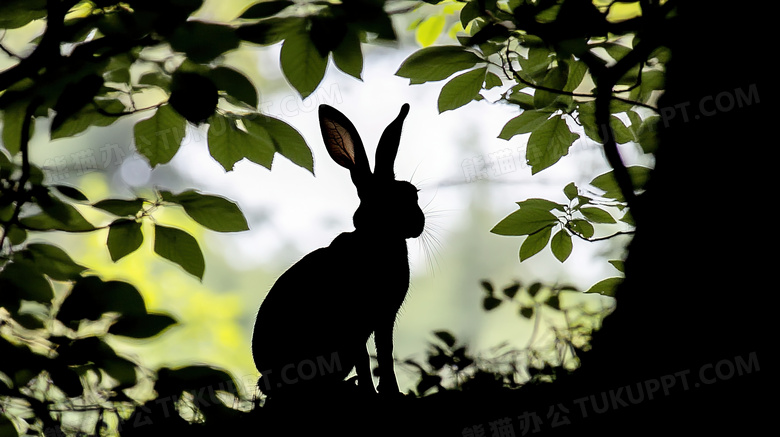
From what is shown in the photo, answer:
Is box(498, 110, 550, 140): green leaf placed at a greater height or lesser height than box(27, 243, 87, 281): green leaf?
greater

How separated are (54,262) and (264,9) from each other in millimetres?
1041

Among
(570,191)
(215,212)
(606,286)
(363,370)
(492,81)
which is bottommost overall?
(363,370)

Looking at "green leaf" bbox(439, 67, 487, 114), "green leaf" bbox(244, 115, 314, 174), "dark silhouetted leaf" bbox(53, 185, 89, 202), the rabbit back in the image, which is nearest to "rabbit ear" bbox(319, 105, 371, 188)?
the rabbit back

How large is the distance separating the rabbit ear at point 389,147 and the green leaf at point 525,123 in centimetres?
43

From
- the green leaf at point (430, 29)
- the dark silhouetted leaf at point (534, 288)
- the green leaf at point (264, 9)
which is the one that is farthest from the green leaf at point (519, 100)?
the green leaf at point (264, 9)

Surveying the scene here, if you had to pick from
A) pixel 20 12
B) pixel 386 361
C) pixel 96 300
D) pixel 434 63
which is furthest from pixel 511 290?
pixel 20 12

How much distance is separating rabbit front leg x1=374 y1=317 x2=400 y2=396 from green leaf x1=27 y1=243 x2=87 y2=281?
1.10 m

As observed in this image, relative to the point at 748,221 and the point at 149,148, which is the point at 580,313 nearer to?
the point at 748,221

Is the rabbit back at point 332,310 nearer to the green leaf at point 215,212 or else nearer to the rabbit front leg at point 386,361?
the rabbit front leg at point 386,361

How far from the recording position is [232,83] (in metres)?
1.37

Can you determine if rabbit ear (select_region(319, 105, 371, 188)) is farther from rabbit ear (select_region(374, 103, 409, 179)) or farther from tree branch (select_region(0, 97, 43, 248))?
tree branch (select_region(0, 97, 43, 248))

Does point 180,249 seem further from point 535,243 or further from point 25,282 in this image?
point 535,243

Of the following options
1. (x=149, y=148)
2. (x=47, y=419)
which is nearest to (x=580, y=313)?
(x=149, y=148)

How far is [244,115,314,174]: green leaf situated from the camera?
158 cm
